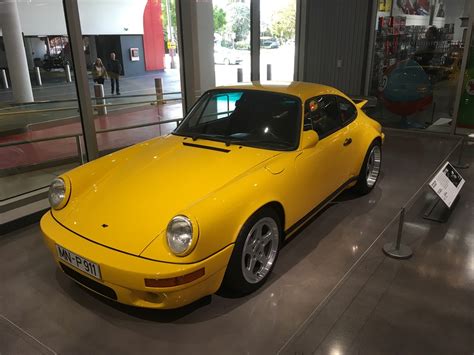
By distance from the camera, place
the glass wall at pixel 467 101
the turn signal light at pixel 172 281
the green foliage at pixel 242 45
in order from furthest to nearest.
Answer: the green foliage at pixel 242 45 < the glass wall at pixel 467 101 < the turn signal light at pixel 172 281

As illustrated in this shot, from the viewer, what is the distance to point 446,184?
3.44 meters

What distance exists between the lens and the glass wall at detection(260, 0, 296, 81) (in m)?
7.38

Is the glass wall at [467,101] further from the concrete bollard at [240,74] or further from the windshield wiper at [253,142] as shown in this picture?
the windshield wiper at [253,142]

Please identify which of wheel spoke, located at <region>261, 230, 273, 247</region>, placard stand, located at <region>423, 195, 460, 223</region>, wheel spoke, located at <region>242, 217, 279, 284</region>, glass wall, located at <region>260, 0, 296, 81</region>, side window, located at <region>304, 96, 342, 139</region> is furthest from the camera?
glass wall, located at <region>260, 0, 296, 81</region>

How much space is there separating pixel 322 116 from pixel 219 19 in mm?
3894

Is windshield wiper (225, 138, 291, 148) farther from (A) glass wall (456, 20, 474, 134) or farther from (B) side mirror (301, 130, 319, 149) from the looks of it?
(A) glass wall (456, 20, 474, 134)

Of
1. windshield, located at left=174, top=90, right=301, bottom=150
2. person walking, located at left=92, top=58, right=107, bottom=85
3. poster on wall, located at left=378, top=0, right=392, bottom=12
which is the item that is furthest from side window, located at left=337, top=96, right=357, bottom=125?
person walking, located at left=92, top=58, right=107, bottom=85

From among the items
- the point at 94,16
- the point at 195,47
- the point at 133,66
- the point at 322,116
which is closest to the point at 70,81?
the point at 195,47

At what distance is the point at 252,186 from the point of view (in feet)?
8.04

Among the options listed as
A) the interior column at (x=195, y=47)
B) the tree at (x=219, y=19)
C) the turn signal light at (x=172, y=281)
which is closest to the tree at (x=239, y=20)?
the tree at (x=219, y=19)

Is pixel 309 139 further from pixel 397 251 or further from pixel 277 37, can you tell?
pixel 277 37

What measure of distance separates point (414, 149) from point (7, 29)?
7.91m

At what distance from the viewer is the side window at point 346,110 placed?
147 inches

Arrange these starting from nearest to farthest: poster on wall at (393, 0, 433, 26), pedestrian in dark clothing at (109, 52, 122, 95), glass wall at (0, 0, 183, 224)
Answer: glass wall at (0, 0, 183, 224), poster on wall at (393, 0, 433, 26), pedestrian in dark clothing at (109, 52, 122, 95)
